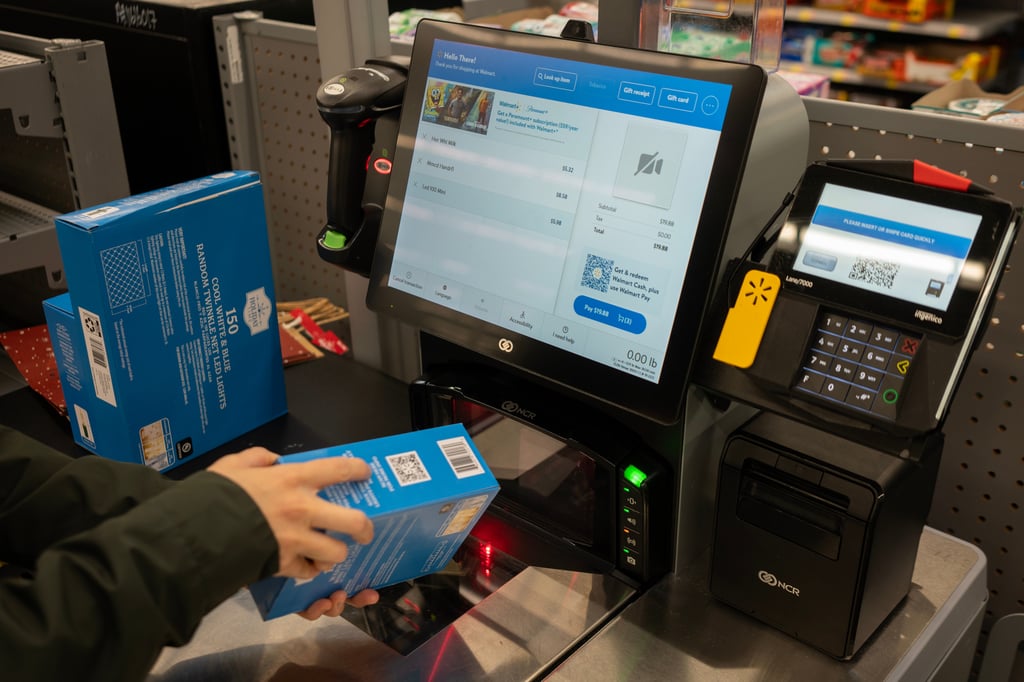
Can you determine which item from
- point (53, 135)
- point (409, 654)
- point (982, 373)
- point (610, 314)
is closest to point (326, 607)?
point (409, 654)

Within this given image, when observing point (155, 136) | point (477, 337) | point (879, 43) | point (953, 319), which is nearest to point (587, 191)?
point (477, 337)

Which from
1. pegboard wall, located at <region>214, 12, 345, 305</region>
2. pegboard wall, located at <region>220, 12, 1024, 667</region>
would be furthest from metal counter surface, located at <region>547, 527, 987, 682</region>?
pegboard wall, located at <region>214, 12, 345, 305</region>

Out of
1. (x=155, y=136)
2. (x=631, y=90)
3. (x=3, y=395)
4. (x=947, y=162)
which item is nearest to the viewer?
(x=631, y=90)

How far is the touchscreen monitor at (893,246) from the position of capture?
768 mm

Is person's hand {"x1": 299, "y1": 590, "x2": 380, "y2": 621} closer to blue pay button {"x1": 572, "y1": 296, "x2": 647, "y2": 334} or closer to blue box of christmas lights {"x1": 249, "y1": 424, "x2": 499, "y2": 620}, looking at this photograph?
blue box of christmas lights {"x1": 249, "y1": 424, "x2": 499, "y2": 620}

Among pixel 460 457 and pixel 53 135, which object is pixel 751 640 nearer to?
pixel 460 457

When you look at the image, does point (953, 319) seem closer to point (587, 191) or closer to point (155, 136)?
point (587, 191)

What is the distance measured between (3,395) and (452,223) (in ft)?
2.70

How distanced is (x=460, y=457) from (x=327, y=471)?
15 centimetres

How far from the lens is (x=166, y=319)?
3.87ft

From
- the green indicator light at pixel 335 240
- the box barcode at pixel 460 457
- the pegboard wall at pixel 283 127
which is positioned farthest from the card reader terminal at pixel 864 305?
the pegboard wall at pixel 283 127

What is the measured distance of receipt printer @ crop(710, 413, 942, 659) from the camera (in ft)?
2.79

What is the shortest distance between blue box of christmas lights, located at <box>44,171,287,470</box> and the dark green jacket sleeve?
45 centimetres

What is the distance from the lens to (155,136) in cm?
179
